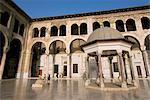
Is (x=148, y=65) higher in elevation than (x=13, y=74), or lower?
higher

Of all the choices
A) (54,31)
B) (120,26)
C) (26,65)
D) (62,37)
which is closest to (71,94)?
(62,37)

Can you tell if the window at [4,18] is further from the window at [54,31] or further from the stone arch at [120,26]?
the stone arch at [120,26]

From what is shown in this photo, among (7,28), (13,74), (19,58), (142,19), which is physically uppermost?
(142,19)

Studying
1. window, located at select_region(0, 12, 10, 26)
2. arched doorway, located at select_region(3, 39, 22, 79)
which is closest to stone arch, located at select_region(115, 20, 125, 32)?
arched doorway, located at select_region(3, 39, 22, 79)

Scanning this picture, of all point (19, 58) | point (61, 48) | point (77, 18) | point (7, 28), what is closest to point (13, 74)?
point (19, 58)

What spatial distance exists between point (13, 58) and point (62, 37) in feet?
32.1

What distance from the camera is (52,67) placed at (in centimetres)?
2333

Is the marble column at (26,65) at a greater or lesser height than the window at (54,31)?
lesser

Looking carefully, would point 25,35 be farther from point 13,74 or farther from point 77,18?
point 77,18

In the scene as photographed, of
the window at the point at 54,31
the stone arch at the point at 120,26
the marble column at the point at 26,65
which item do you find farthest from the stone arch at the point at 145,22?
the marble column at the point at 26,65

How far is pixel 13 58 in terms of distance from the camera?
72.3 feet

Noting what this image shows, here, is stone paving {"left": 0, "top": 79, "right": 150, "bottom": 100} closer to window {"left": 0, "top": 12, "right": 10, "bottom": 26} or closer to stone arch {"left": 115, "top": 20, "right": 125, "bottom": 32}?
window {"left": 0, "top": 12, "right": 10, "bottom": 26}

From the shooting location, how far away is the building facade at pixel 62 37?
19.5 metres

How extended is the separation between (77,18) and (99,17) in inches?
158
